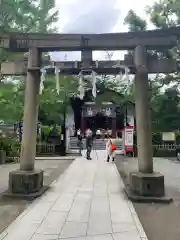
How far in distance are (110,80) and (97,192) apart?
27823 millimetres

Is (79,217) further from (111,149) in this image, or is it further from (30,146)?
(111,149)

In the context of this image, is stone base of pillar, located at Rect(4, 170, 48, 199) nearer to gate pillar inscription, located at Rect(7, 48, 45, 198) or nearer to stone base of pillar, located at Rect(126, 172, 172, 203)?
gate pillar inscription, located at Rect(7, 48, 45, 198)

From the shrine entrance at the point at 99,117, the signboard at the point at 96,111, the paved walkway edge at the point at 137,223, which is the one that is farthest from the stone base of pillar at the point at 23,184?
the signboard at the point at 96,111

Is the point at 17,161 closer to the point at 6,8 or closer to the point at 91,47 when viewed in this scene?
the point at 6,8

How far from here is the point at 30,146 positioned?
9.47 meters

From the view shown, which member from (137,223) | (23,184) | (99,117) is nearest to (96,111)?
(99,117)

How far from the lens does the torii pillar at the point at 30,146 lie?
8930mm

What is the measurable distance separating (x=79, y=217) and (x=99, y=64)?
4.90m

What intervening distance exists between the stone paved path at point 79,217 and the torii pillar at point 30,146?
22.4 inches

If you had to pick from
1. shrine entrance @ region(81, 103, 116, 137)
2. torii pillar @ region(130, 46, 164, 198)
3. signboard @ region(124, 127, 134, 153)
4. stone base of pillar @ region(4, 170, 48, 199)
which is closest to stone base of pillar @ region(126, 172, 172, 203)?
torii pillar @ region(130, 46, 164, 198)

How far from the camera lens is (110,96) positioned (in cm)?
3278

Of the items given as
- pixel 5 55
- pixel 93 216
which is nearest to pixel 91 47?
pixel 93 216

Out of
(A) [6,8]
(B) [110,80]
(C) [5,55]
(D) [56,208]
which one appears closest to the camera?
(D) [56,208]

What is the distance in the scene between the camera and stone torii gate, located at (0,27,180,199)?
9.23 meters
